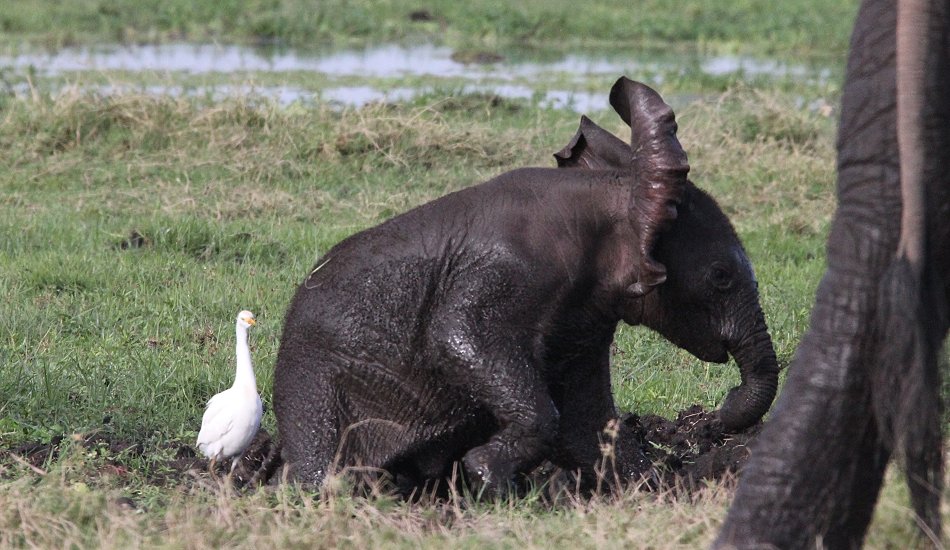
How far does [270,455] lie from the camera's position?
17.2 ft

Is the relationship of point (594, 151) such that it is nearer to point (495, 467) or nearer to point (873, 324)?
point (495, 467)

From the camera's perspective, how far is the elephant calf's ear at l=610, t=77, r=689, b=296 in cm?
473

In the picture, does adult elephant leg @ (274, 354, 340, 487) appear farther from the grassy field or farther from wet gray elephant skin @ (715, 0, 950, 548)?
wet gray elephant skin @ (715, 0, 950, 548)

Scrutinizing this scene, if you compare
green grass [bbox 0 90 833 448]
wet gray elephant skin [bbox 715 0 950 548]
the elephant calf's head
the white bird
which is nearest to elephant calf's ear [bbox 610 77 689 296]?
the elephant calf's head

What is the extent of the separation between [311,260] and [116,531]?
482 centimetres

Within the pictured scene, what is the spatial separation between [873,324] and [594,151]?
1.79 m

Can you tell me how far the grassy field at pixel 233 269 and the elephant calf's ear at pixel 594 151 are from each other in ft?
3.87

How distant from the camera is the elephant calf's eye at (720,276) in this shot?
5031 millimetres

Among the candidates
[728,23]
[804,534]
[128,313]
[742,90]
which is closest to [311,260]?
[128,313]

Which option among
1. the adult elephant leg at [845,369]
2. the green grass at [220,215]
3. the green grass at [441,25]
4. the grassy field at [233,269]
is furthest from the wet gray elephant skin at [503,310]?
the green grass at [441,25]

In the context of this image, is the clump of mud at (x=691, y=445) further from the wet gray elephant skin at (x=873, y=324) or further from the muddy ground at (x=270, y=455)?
the wet gray elephant skin at (x=873, y=324)

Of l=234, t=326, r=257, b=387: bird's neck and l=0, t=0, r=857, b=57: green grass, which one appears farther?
l=0, t=0, r=857, b=57: green grass

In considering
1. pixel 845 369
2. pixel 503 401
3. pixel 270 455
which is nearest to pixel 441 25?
pixel 270 455

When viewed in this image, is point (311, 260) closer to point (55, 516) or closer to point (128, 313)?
point (128, 313)
